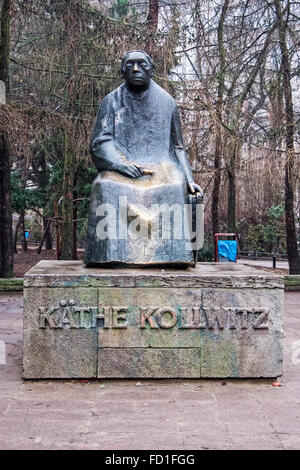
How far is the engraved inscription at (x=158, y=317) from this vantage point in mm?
4449

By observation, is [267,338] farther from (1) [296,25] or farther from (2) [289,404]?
(1) [296,25]

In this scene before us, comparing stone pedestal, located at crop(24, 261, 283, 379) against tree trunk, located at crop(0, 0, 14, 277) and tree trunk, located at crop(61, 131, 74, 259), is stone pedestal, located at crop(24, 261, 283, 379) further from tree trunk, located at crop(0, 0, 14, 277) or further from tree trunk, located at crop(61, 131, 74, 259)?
tree trunk, located at crop(61, 131, 74, 259)

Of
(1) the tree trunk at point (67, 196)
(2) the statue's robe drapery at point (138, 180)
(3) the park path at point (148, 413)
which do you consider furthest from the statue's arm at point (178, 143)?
(1) the tree trunk at point (67, 196)

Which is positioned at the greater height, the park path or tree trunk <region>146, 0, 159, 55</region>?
tree trunk <region>146, 0, 159, 55</region>

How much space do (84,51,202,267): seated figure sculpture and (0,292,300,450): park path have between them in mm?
1062

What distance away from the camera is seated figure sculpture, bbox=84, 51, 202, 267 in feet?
16.1

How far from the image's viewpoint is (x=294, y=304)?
942 centimetres

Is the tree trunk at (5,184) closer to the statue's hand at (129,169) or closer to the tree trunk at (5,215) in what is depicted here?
the tree trunk at (5,215)

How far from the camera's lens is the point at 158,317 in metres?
4.49

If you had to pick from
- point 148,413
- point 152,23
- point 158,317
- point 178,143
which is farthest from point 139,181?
point 152,23

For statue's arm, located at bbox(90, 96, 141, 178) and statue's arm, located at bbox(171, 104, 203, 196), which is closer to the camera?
statue's arm, located at bbox(90, 96, 141, 178)

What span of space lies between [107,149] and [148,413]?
7.93ft

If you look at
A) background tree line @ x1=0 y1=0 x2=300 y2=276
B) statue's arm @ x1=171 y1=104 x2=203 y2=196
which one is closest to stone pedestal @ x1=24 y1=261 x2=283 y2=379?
statue's arm @ x1=171 y1=104 x2=203 y2=196

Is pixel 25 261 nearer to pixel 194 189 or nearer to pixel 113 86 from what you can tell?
pixel 113 86
